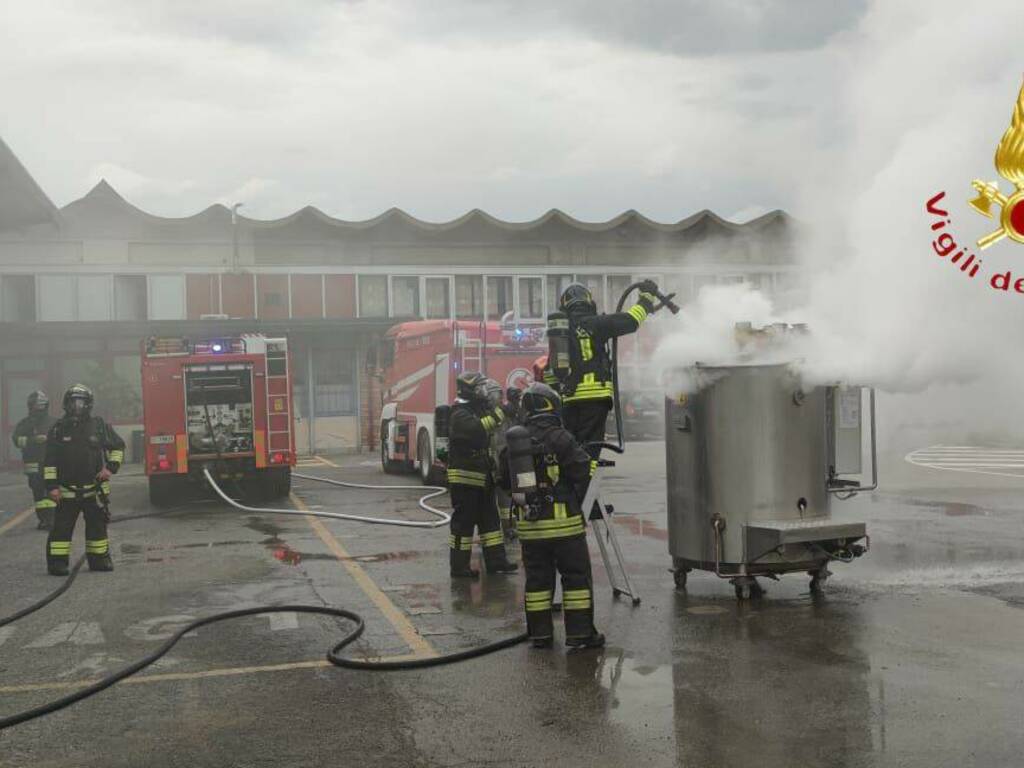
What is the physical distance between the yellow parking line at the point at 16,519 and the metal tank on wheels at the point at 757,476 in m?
10.1

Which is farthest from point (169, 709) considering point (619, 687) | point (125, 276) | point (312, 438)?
point (125, 276)

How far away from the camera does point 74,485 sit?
1066 cm

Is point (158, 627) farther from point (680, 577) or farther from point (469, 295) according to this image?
point (469, 295)

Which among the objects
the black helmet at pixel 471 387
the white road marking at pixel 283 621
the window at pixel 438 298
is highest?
the window at pixel 438 298

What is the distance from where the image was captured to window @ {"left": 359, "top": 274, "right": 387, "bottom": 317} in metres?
33.4

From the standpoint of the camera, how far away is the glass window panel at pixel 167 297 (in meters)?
31.6

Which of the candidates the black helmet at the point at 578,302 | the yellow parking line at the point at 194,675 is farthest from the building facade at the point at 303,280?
the yellow parking line at the point at 194,675

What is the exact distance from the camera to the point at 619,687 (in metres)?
6.12

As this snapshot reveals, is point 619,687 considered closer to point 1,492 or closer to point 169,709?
point 169,709

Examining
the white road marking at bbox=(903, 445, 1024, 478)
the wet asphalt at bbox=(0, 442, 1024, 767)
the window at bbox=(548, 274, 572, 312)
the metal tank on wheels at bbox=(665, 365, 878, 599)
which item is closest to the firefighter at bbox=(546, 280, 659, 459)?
the metal tank on wheels at bbox=(665, 365, 878, 599)

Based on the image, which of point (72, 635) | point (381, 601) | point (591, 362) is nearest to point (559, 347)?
point (591, 362)

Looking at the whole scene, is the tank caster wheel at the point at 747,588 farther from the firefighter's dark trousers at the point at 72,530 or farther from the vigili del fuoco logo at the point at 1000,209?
the firefighter's dark trousers at the point at 72,530

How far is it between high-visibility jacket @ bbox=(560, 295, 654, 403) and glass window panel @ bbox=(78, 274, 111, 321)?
25.7 metres

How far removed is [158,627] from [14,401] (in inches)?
900
